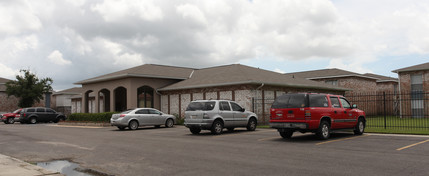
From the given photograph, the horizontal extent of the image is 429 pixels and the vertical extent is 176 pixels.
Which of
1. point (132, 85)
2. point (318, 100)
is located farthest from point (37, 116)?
point (318, 100)

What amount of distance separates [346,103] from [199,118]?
666 cm

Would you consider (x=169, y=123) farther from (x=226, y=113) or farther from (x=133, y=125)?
(x=226, y=113)

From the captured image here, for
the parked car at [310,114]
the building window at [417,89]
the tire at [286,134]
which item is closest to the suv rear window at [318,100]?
the parked car at [310,114]

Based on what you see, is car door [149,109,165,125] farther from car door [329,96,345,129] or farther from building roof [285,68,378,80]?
building roof [285,68,378,80]

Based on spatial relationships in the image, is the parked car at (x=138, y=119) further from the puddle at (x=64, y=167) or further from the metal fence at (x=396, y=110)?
the puddle at (x=64, y=167)

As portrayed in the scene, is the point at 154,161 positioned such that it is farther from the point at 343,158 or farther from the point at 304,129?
the point at 304,129

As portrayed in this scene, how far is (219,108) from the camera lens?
17250 millimetres

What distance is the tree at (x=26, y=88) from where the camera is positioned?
47688 millimetres

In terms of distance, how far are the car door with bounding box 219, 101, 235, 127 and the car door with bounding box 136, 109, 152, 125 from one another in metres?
6.72

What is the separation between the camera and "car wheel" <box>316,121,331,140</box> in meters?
13.1

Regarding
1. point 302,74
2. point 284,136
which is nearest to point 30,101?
point 302,74

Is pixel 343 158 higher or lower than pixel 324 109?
lower

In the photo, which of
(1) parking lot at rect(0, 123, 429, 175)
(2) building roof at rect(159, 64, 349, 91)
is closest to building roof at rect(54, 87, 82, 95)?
(2) building roof at rect(159, 64, 349, 91)

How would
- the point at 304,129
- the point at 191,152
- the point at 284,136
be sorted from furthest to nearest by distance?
the point at 284,136 → the point at 304,129 → the point at 191,152
